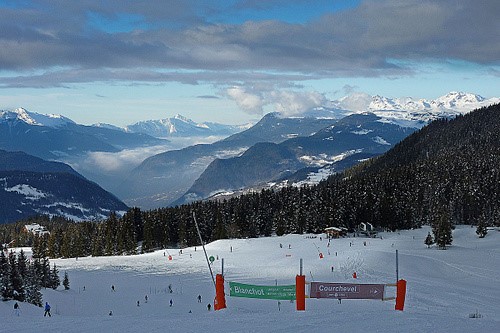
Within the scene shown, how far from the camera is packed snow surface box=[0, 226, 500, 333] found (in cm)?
1641

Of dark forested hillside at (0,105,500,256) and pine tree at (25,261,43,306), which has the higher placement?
dark forested hillside at (0,105,500,256)

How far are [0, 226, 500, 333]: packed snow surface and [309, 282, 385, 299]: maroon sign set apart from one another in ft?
3.20

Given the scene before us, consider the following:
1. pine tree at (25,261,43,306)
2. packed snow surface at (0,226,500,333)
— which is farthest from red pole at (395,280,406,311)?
pine tree at (25,261,43,306)

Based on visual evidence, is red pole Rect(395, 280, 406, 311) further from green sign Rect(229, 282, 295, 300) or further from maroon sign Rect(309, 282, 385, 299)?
green sign Rect(229, 282, 295, 300)

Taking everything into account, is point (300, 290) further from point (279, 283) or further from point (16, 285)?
point (16, 285)

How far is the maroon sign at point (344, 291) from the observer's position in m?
23.2

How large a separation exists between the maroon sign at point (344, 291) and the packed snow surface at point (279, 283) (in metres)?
0.97

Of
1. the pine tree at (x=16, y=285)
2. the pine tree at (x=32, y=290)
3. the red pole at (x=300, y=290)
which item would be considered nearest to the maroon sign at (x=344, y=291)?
the red pole at (x=300, y=290)

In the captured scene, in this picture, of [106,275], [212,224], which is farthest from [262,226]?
[106,275]

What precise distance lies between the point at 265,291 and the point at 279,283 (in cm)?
2648

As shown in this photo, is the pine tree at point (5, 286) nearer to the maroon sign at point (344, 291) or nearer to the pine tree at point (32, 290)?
the pine tree at point (32, 290)

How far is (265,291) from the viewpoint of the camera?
23891 millimetres

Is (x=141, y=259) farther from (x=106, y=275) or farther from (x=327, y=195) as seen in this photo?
(x=327, y=195)

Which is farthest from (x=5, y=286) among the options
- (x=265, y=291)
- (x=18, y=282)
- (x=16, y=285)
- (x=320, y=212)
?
(x=320, y=212)
